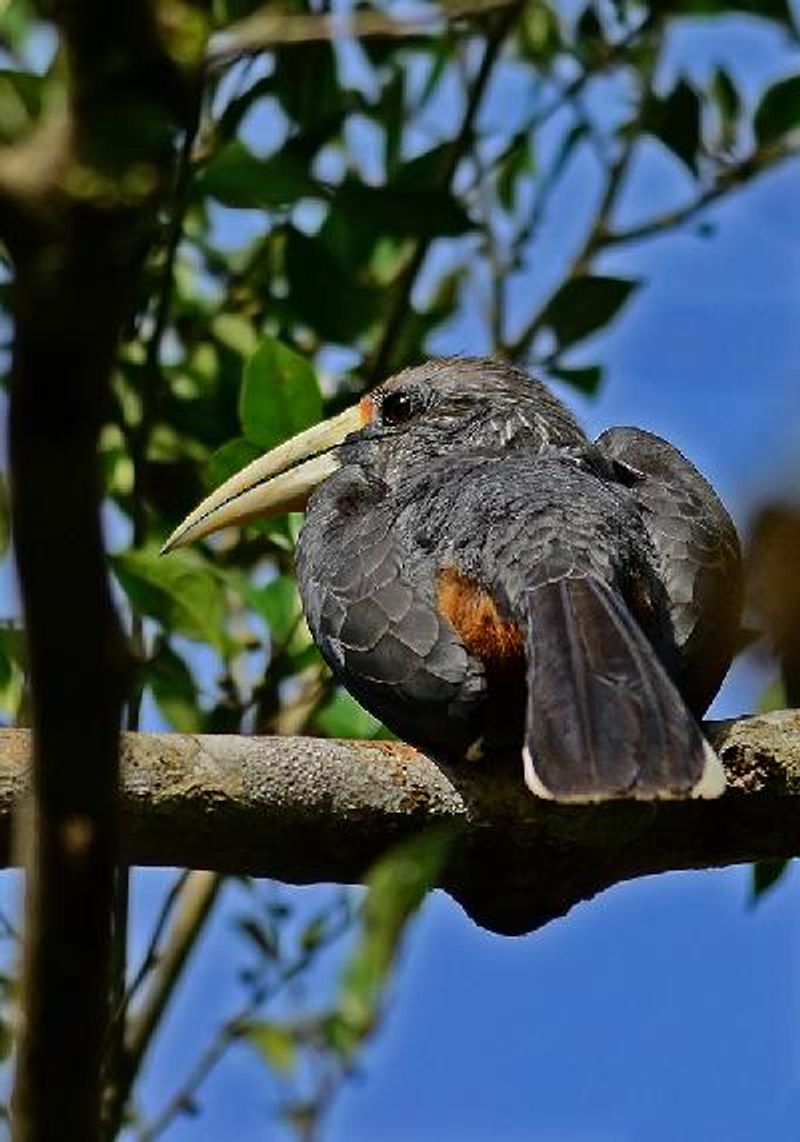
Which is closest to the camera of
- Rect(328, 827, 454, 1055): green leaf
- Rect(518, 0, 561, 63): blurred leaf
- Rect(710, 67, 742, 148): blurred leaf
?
Rect(328, 827, 454, 1055): green leaf

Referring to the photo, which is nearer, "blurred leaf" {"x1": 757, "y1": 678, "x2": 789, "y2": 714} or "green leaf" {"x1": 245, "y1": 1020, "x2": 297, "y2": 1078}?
"blurred leaf" {"x1": 757, "y1": 678, "x2": 789, "y2": 714}

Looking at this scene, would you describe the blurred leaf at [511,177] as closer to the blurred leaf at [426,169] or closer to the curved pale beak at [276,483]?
the blurred leaf at [426,169]

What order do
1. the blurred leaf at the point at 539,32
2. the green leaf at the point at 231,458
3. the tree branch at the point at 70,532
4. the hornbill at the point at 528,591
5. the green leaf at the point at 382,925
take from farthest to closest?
the blurred leaf at the point at 539,32 → the green leaf at the point at 231,458 → the hornbill at the point at 528,591 → the green leaf at the point at 382,925 → the tree branch at the point at 70,532

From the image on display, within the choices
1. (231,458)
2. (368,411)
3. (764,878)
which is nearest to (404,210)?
(231,458)

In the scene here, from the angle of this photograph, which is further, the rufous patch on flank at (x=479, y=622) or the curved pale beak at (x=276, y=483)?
the curved pale beak at (x=276, y=483)

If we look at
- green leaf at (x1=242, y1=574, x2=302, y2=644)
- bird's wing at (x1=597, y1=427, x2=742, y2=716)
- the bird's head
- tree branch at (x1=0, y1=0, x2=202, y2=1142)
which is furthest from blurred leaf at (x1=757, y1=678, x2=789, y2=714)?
tree branch at (x1=0, y1=0, x2=202, y2=1142)

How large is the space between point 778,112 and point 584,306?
2.01 feet

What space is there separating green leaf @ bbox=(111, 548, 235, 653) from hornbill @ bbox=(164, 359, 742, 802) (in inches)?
7.8

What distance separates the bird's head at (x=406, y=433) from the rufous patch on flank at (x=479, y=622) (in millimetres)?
816

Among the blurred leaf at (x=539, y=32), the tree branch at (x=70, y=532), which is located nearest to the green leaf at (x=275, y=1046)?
the blurred leaf at (x=539, y=32)

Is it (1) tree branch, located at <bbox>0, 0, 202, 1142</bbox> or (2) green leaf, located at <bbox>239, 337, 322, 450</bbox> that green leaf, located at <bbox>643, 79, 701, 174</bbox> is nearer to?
(2) green leaf, located at <bbox>239, 337, 322, 450</bbox>

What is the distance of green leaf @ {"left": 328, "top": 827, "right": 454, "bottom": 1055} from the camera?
1.53 m

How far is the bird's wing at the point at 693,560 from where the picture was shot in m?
3.79

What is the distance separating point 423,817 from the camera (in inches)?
132
